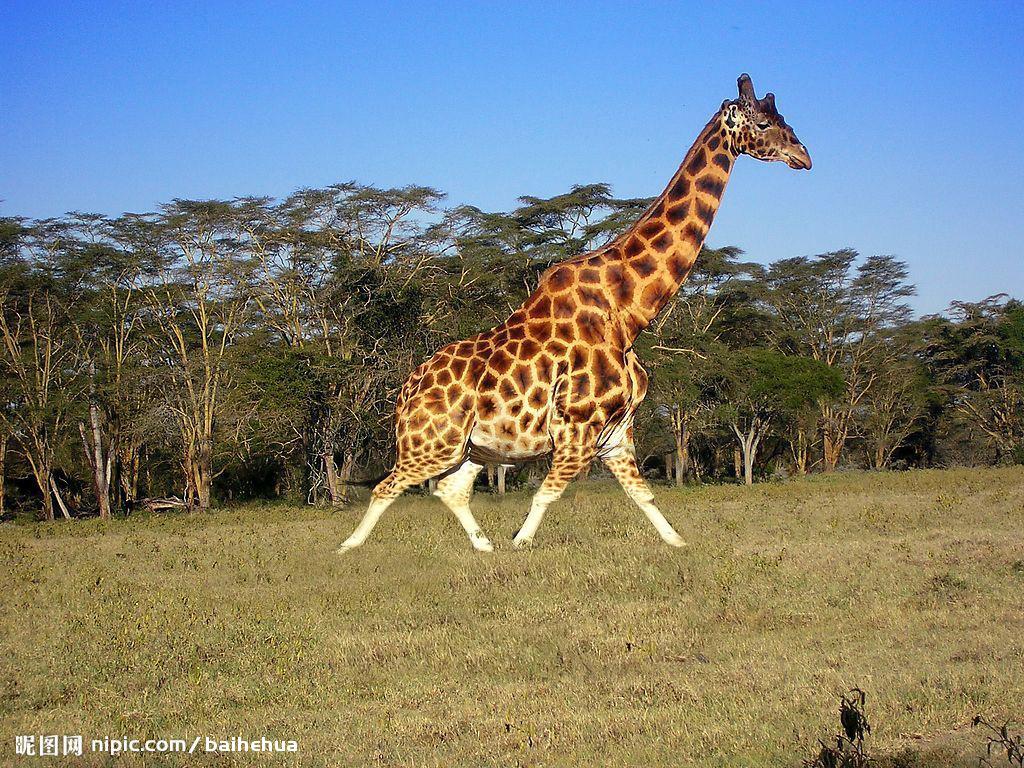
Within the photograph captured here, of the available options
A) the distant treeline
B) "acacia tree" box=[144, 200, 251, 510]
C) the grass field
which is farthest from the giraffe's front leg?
"acacia tree" box=[144, 200, 251, 510]

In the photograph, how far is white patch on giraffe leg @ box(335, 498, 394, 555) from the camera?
10.5m

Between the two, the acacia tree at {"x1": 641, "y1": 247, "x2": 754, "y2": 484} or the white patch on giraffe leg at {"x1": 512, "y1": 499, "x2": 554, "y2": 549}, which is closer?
the white patch on giraffe leg at {"x1": 512, "y1": 499, "x2": 554, "y2": 549}

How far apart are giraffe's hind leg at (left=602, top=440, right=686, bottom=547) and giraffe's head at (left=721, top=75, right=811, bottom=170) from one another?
2.92 meters

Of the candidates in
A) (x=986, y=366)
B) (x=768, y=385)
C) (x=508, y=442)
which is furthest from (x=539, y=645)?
(x=986, y=366)

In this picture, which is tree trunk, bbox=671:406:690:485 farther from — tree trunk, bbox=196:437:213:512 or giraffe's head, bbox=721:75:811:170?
giraffe's head, bbox=721:75:811:170

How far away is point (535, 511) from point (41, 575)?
15.8 ft

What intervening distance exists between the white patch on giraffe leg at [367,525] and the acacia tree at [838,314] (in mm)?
31240

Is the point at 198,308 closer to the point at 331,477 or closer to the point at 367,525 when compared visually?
the point at 331,477

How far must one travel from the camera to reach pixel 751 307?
1545 inches

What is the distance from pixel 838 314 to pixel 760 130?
1251 inches

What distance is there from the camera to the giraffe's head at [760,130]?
10.1 m

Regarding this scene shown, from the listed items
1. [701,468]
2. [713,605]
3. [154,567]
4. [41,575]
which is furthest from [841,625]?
[701,468]

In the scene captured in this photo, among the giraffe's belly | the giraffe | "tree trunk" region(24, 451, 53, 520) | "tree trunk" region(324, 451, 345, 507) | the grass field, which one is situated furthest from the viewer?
"tree trunk" region(24, 451, 53, 520)

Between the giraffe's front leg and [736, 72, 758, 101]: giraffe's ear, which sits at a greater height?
[736, 72, 758, 101]: giraffe's ear
